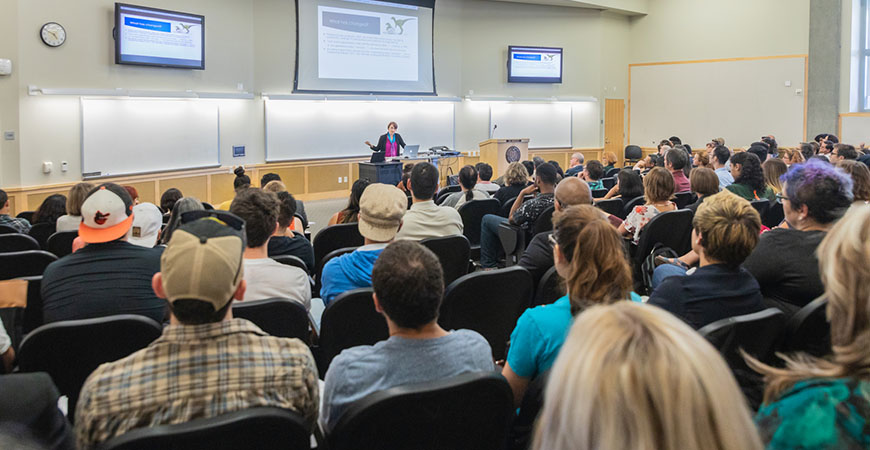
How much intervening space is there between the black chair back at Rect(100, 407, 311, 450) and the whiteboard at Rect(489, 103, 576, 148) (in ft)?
45.0

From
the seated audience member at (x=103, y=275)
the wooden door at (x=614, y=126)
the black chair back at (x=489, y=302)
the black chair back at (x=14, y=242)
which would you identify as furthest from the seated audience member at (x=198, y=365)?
the wooden door at (x=614, y=126)

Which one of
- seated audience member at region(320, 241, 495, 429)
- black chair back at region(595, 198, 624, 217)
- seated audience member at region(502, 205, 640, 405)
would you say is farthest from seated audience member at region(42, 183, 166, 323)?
black chair back at region(595, 198, 624, 217)

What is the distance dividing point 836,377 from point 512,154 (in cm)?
1180

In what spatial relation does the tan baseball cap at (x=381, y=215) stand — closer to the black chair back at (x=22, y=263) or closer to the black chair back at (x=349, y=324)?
the black chair back at (x=349, y=324)

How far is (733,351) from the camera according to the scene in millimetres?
2160

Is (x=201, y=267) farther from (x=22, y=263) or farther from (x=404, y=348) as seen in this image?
(x=22, y=263)

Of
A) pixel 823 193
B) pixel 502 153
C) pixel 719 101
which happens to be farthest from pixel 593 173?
pixel 719 101

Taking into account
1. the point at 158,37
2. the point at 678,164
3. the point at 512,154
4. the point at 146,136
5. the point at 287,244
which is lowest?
the point at 287,244

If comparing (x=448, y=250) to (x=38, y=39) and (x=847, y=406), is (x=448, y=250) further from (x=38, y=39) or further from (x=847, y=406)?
(x=38, y=39)

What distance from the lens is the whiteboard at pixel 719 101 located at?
46.2 ft

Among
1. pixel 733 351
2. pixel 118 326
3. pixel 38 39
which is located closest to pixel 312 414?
pixel 118 326

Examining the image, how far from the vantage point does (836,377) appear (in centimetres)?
122

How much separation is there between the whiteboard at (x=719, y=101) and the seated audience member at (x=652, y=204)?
1125 cm

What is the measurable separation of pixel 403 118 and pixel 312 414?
474 inches
